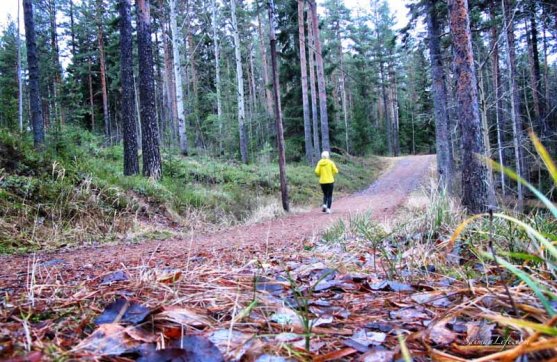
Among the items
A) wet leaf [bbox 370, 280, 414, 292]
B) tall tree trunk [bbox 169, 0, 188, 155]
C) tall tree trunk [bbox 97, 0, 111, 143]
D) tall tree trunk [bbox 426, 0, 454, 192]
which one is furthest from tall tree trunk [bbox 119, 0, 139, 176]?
tall tree trunk [bbox 97, 0, 111, 143]

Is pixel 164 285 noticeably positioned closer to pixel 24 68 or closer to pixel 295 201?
pixel 295 201

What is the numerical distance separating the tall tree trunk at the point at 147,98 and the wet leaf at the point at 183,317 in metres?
9.74

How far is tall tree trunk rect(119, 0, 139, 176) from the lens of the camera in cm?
1091

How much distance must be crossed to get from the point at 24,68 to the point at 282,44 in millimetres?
34984

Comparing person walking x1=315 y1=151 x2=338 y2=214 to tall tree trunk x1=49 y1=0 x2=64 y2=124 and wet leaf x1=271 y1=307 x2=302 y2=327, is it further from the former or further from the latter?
tall tree trunk x1=49 y1=0 x2=64 y2=124

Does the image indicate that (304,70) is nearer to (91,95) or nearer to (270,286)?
(270,286)

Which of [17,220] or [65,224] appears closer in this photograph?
[17,220]

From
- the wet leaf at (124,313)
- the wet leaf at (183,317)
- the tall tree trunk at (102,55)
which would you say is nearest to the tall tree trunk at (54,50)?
the tall tree trunk at (102,55)

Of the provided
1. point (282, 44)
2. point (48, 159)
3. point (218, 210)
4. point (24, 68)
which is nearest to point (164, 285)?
point (48, 159)

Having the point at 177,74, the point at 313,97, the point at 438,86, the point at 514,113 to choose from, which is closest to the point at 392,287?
the point at 438,86

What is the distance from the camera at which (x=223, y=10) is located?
30.4 meters

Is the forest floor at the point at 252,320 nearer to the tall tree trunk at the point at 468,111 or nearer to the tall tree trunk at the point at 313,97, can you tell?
the tall tree trunk at the point at 468,111

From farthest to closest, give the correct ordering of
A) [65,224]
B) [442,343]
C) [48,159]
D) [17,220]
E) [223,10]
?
[223,10] < [48,159] < [65,224] < [17,220] < [442,343]

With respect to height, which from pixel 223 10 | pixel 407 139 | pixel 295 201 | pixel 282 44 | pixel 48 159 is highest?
pixel 223 10
